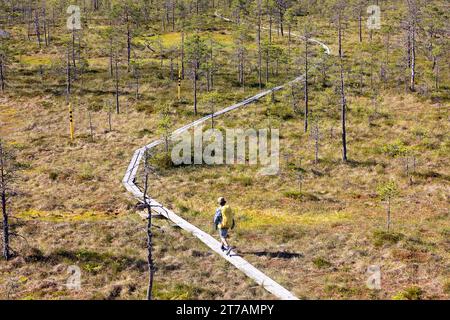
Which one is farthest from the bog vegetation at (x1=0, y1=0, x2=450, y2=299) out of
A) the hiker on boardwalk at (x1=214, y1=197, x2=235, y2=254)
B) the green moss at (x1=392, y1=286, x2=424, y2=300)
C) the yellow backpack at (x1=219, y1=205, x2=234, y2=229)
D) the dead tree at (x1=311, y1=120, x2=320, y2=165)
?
the yellow backpack at (x1=219, y1=205, x2=234, y2=229)

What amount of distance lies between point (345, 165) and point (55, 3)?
82548 mm

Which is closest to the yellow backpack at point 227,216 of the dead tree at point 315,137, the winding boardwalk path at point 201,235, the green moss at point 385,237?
the winding boardwalk path at point 201,235

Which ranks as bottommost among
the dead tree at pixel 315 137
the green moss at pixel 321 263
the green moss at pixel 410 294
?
the green moss at pixel 321 263

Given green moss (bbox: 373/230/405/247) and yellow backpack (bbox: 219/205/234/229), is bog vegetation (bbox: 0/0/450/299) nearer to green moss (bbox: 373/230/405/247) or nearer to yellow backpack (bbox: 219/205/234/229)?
green moss (bbox: 373/230/405/247)

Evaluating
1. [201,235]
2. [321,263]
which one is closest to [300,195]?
[201,235]

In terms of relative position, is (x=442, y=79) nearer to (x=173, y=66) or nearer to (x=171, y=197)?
(x=173, y=66)

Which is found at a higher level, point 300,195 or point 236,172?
point 236,172

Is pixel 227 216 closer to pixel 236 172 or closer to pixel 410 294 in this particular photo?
pixel 410 294

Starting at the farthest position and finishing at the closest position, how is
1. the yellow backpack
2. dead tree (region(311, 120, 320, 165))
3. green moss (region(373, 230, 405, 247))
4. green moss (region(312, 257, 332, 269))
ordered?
1. dead tree (region(311, 120, 320, 165))
2. green moss (region(373, 230, 405, 247))
3. green moss (region(312, 257, 332, 269))
4. the yellow backpack

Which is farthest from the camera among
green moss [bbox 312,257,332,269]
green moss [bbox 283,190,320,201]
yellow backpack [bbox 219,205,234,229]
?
green moss [bbox 283,190,320,201]

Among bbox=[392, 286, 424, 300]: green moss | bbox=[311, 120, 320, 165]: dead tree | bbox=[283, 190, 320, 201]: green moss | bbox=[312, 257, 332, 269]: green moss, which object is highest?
bbox=[311, 120, 320, 165]: dead tree

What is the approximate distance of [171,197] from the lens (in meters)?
34.3

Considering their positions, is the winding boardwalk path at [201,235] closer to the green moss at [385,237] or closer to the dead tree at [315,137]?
the green moss at [385,237]

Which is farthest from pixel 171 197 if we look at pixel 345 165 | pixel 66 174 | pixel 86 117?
pixel 86 117
